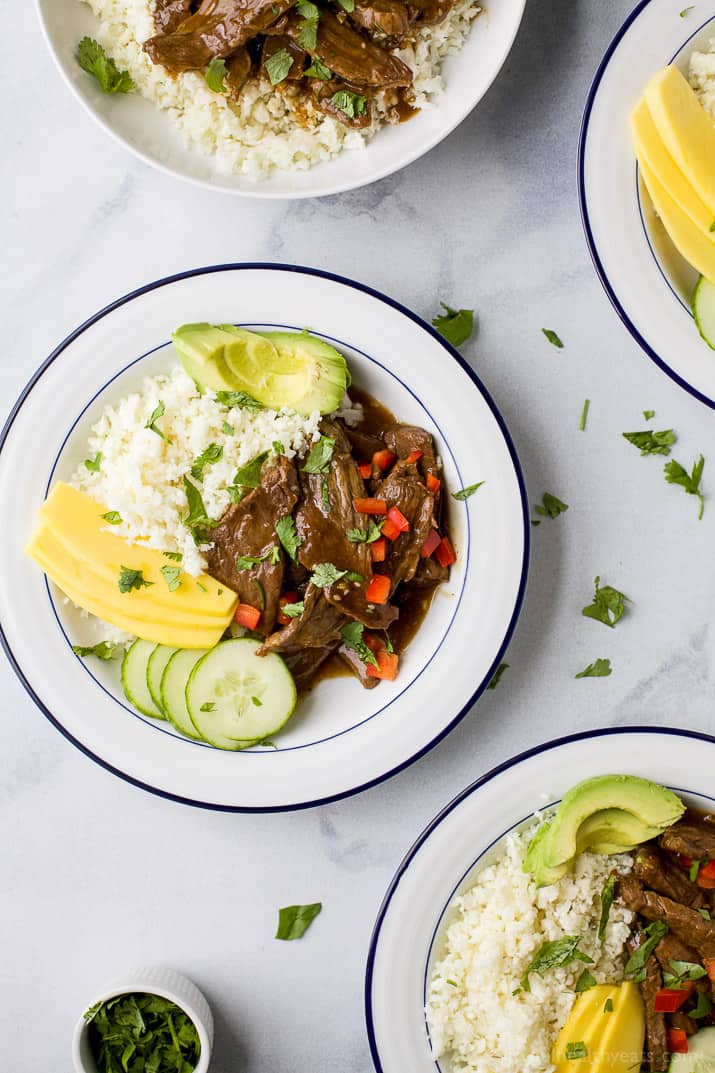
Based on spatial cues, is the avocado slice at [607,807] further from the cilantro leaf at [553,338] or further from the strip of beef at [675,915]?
the cilantro leaf at [553,338]

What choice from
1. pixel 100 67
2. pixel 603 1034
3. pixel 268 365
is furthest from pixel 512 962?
pixel 100 67

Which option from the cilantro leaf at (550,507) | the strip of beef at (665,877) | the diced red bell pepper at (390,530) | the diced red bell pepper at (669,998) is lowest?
the diced red bell pepper at (669,998)

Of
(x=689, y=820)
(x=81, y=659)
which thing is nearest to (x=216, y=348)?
(x=81, y=659)

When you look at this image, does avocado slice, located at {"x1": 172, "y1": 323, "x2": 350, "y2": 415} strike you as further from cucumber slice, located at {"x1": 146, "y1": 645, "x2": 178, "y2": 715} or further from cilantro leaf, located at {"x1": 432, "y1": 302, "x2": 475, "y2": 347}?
cucumber slice, located at {"x1": 146, "y1": 645, "x2": 178, "y2": 715}

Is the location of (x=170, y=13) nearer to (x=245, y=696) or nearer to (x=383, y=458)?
(x=383, y=458)

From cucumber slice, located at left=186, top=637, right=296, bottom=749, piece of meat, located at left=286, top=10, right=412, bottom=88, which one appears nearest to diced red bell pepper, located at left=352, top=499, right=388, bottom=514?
cucumber slice, located at left=186, top=637, right=296, bottom=749

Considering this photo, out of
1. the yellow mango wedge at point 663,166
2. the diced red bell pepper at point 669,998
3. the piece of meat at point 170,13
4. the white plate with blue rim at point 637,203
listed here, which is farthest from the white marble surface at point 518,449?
the diced red bell pepper at point 669,998
